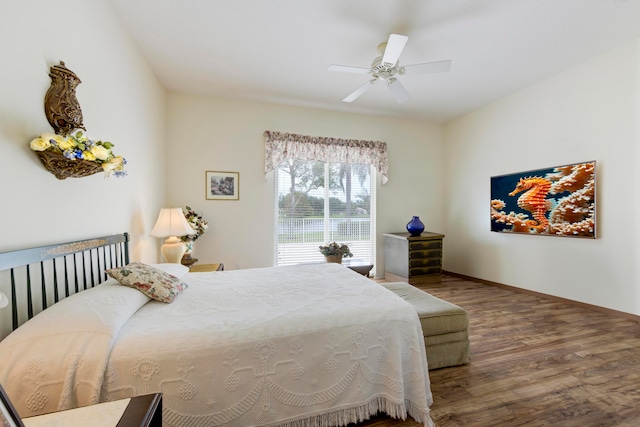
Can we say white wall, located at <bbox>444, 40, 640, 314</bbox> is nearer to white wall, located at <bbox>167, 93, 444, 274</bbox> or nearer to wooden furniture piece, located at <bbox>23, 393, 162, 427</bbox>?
white wall, located at <bbox>167, 93, 444, 274</bbox>

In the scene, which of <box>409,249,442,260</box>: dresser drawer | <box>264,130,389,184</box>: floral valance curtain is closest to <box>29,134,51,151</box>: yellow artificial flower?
<box>264,130,389,184</box>: floral valance curtain

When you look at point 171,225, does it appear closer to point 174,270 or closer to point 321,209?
point 174,270

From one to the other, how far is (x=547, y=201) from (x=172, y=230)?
15.3ft

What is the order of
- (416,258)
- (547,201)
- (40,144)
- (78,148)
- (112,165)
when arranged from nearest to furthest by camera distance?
(40,144)
(78,148)
(112,165)
(547,201)
(416,258)

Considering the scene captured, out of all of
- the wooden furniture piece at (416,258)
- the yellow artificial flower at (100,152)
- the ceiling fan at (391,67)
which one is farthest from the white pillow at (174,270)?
the wooden furniture piece at (416,258)

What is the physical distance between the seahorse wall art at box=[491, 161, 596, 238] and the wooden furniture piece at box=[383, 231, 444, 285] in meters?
0.99

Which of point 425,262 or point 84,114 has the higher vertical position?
point 84,114

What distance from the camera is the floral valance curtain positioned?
163 inches

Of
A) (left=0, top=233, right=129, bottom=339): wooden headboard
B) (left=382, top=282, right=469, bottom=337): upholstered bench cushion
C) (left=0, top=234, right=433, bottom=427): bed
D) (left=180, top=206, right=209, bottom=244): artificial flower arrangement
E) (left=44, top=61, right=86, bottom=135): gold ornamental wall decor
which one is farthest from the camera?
(left=180, top=206, right=209, bottom=244): artificial flower arrangement

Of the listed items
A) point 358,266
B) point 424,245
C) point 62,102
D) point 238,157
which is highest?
point 238,157

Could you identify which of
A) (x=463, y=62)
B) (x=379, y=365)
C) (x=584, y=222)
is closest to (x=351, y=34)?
(x=463, y=62)

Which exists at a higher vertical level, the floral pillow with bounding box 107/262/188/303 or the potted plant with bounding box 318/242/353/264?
the floral pillow with bounding box 107/262/188/303

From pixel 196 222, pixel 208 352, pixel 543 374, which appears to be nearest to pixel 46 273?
pixel 208 352

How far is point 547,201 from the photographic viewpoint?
11.4ft
